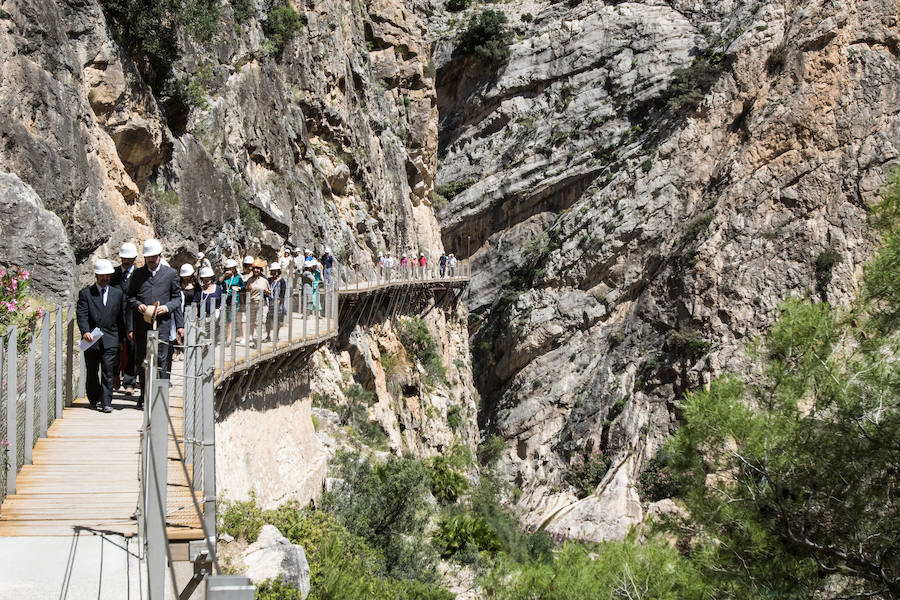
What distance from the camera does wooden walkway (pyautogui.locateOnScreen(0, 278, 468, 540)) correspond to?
5402mm

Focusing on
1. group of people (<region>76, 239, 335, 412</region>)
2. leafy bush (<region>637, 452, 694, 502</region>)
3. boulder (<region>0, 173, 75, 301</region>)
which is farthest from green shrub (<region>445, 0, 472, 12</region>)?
group of people (<region>76, 239, 335, 412</region>)

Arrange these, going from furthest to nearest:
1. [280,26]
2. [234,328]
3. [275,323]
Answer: [280,26], [275,323], [234,328]

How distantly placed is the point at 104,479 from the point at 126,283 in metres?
2.88

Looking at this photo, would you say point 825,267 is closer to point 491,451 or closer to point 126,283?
point 491,451

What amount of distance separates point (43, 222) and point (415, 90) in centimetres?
3093

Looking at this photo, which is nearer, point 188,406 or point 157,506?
point 157,506

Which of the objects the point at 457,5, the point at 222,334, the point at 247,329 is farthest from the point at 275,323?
the point at 457,5

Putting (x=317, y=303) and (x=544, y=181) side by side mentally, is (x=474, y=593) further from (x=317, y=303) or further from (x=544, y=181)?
(x=544, y=181)

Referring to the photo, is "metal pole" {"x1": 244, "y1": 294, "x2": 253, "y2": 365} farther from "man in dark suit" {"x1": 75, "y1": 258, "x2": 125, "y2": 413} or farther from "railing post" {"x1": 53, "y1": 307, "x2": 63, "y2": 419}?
"railing post" {"x1": 53, "y1": 307, "x2": 63, "y2": 419}

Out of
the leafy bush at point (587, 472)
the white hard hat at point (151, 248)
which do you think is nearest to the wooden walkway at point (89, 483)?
the white hard hat at point (151, 248)

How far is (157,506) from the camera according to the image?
4.11m

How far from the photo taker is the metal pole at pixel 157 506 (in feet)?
12.7

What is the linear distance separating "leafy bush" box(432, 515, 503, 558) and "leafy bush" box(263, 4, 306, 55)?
14.6 metres

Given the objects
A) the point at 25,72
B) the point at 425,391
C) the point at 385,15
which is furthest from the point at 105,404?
the point at 385,15
